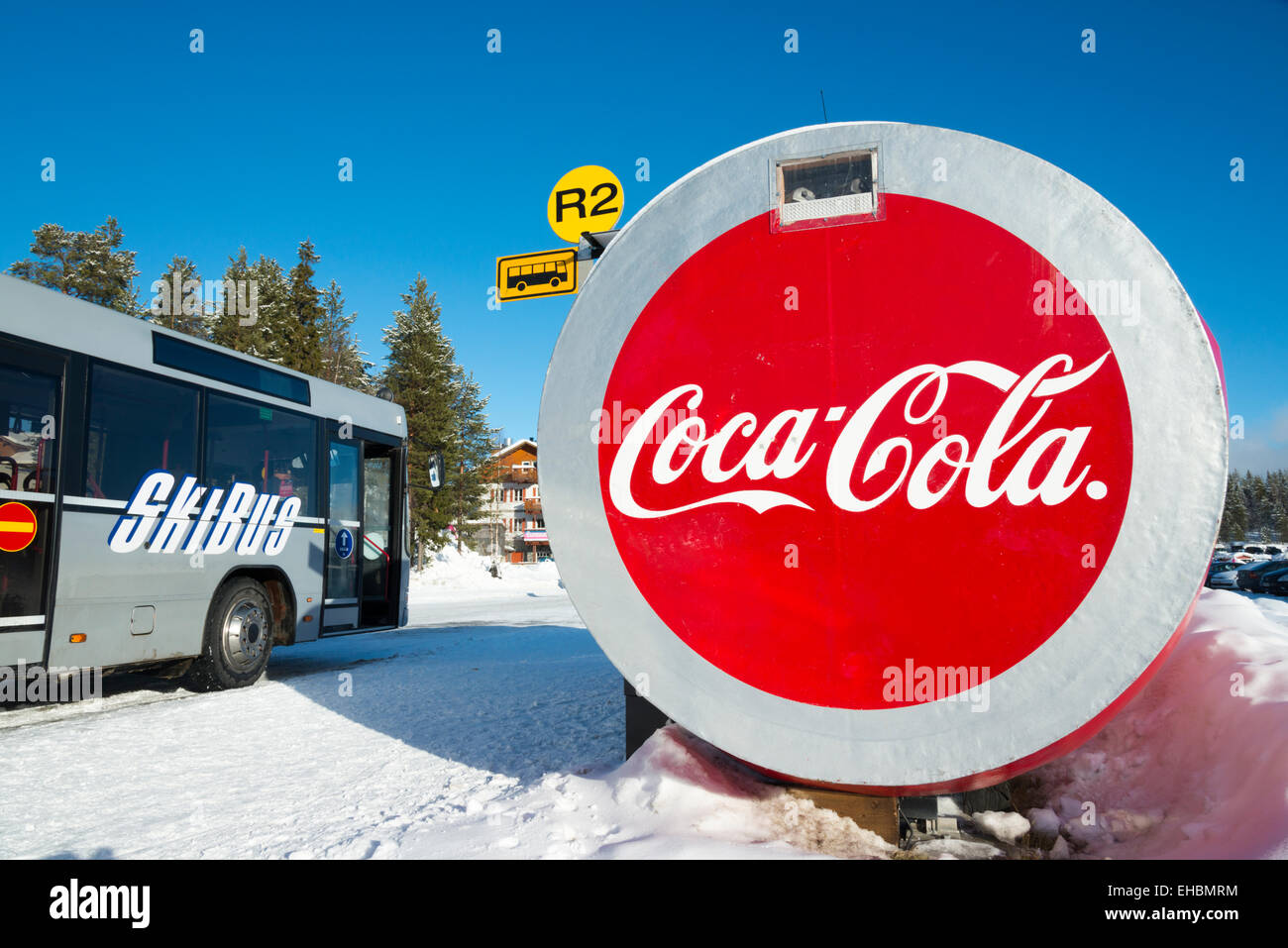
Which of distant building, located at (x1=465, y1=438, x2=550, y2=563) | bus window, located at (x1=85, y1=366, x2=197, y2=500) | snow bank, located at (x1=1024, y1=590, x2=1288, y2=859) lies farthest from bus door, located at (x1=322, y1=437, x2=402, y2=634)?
distant building, located at (x1=465, y1=438, x2=550, y2=563)

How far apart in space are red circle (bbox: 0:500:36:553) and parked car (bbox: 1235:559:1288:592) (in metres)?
32.2

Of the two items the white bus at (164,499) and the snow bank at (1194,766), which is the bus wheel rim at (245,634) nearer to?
the white bus at (164,499)

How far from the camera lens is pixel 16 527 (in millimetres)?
5258

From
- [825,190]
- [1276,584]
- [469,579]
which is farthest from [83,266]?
[1276,584]

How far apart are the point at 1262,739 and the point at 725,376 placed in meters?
2.52

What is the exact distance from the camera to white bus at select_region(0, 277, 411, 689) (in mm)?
5395

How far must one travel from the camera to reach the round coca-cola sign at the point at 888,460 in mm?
2719

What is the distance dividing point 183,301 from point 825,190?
163 feet

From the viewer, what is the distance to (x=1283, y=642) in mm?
3621
